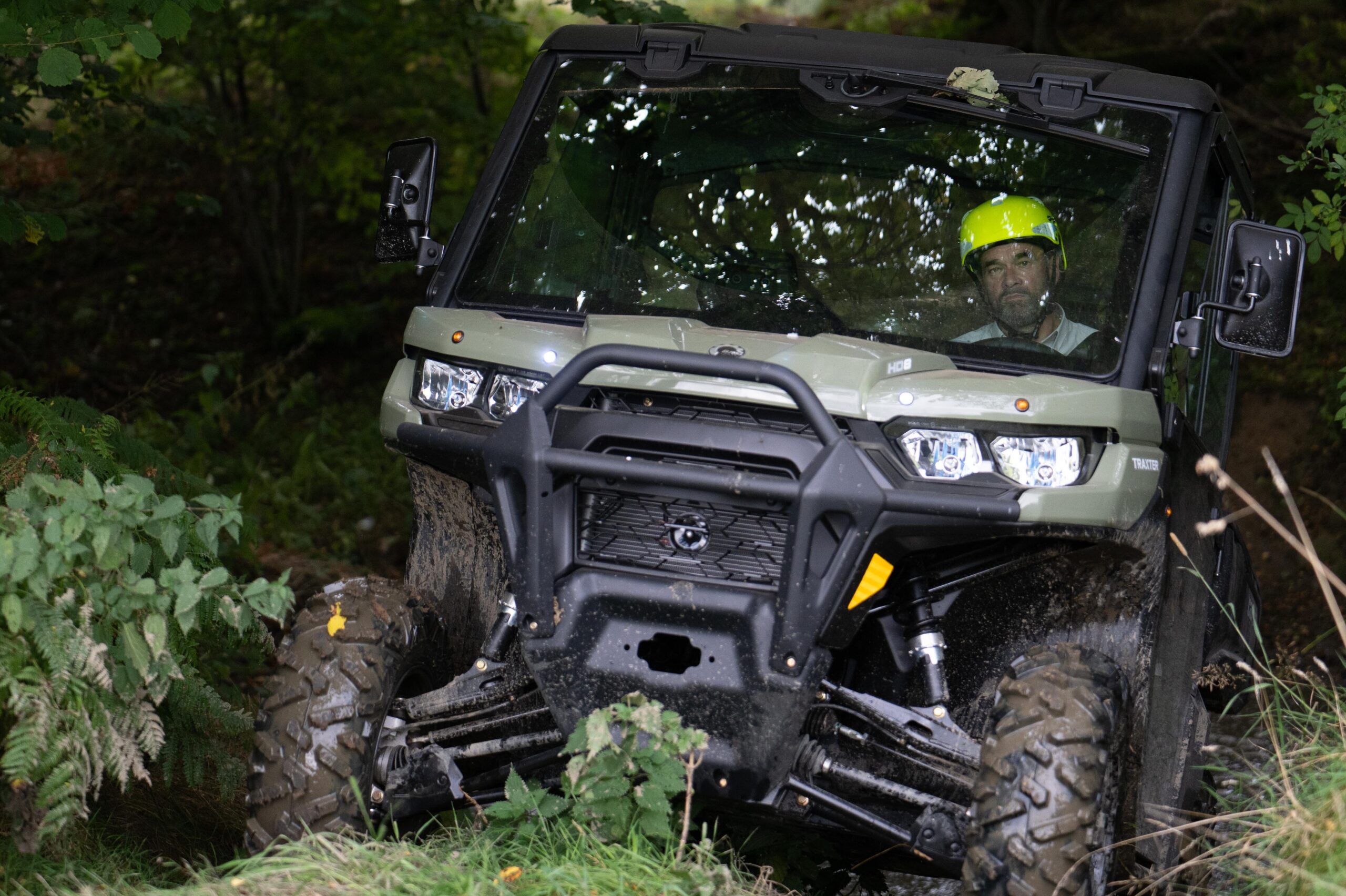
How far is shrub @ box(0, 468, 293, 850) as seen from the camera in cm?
312

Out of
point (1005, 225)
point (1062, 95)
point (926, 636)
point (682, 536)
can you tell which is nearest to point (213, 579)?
point (682, 536)

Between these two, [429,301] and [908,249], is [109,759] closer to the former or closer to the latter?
[429,301]

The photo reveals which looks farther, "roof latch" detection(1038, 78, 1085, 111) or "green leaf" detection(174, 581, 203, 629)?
"roof latch" detection(1038, 78, 1085, 111)

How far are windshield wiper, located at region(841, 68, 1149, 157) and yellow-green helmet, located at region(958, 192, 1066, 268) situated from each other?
0.73 ft

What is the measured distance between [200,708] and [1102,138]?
10.2 ft

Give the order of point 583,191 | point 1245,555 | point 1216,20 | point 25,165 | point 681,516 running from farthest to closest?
point 1216,20, point 25,165, point 1245,555, point 583,191, point 681,516

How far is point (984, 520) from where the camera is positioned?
330 centimetres

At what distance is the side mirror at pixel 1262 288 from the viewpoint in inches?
151

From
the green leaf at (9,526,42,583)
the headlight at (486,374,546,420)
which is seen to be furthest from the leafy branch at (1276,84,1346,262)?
the green leaf at (9,526,42,583)

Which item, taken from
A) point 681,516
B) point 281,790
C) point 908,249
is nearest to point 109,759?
point 281,790

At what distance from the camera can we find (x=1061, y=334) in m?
3.87

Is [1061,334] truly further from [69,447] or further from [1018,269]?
[69,447]

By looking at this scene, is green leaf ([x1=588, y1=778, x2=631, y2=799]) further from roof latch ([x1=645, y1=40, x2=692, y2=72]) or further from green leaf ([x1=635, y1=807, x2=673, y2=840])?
roof latch ([x1=645, y1=40, x2=692, y2=72])

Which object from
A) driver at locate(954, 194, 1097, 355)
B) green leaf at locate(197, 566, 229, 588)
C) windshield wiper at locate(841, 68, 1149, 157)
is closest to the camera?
green leaf at locate(197, 566, 229, 588)
